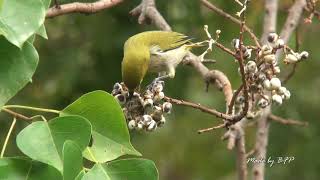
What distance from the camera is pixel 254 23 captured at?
562cm

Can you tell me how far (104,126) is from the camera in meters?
2.50

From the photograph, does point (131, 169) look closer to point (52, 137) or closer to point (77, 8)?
point (52, 137)

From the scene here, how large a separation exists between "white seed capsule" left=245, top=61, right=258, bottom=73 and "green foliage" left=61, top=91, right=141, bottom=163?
0.49m

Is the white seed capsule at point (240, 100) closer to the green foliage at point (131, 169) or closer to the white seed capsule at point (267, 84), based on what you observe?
the white seed capsule at point (267, 84)

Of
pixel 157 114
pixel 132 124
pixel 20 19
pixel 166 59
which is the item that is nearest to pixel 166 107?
pixel 157 114

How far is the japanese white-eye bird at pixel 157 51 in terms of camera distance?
4047 mm

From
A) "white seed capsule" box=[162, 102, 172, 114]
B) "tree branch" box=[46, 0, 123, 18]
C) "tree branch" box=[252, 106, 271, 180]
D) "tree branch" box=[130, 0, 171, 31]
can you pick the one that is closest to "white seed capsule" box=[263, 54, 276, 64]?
"white seed capsule" box=[162, 102, 172, 114]

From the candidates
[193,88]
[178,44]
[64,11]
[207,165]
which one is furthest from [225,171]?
[64,11]

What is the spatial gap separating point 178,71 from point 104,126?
2690mm

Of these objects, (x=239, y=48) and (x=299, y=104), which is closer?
(x=239, y=48)

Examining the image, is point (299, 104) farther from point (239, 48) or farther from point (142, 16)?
point (239, 48)

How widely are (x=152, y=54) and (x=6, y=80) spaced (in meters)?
2.06

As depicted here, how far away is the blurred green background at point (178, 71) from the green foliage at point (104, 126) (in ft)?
7.49

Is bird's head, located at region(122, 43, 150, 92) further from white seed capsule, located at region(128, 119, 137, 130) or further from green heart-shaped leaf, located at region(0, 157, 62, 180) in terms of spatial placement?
green heart-shaped leaf, located at region(0, 157, 62, 180)
